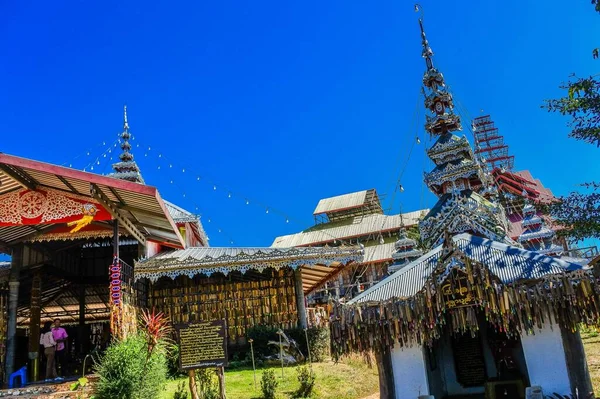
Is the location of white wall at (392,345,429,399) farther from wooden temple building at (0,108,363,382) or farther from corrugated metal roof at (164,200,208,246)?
corrugated metal roof at (164,200,208,246)

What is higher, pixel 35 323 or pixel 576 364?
pixel 35 323

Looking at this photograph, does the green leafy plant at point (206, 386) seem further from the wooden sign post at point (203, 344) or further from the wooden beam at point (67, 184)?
the wooden beam at point (67, 184)

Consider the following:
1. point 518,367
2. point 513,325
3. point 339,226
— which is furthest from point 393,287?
point 339,226

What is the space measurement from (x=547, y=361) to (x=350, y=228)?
37103 millimetres

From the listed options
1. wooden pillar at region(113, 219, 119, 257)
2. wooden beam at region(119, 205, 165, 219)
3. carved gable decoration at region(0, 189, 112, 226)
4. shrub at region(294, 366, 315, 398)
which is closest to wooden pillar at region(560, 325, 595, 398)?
shrub at region(294, 366, 315, 398)

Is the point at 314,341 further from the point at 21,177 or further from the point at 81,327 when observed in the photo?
the point at 81,327

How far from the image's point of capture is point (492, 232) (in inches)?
687

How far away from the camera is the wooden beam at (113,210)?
13406mm

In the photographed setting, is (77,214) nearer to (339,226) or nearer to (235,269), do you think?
(235,269)

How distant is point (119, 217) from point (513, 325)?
37.4 ft

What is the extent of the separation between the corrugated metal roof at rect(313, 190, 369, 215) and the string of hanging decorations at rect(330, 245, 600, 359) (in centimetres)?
3998

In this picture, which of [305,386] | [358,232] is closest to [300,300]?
[305,386]

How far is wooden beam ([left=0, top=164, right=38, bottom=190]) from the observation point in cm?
1315

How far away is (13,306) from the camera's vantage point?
15016 mm
